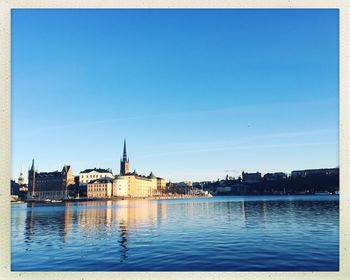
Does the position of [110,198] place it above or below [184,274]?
below

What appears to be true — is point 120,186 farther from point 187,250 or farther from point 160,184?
point 187,250

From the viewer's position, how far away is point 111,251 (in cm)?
732

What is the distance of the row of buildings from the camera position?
4912 cm

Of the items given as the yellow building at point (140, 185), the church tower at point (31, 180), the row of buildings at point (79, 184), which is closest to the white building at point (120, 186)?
the row of buildings at point (79, 184)

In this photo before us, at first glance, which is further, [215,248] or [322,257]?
[215,248]

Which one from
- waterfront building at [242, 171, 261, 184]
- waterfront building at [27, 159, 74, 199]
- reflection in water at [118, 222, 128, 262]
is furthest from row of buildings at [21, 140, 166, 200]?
reflection in water at [118, 222, 128, 262]

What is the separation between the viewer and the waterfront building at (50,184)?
49.6 m

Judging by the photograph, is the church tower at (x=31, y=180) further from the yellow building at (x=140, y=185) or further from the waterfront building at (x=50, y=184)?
the yellow building at (x=140, y=185)

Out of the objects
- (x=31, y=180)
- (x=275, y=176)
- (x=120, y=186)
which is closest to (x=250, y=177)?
(x=275, y=176)

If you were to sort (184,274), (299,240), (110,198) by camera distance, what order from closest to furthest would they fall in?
(184,274), (299,240), (110,198)

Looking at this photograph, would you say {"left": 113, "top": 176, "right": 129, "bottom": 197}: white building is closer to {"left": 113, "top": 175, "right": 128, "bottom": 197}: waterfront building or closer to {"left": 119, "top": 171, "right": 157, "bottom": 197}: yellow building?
{"left": 113, "top": 175, "right": 128, "bottom": 197}: waterfront building

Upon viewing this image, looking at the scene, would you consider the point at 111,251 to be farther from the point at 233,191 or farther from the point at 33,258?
the point at 233,191

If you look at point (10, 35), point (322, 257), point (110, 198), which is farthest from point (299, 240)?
point (110, 198)

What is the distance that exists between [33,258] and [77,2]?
14.2ft
